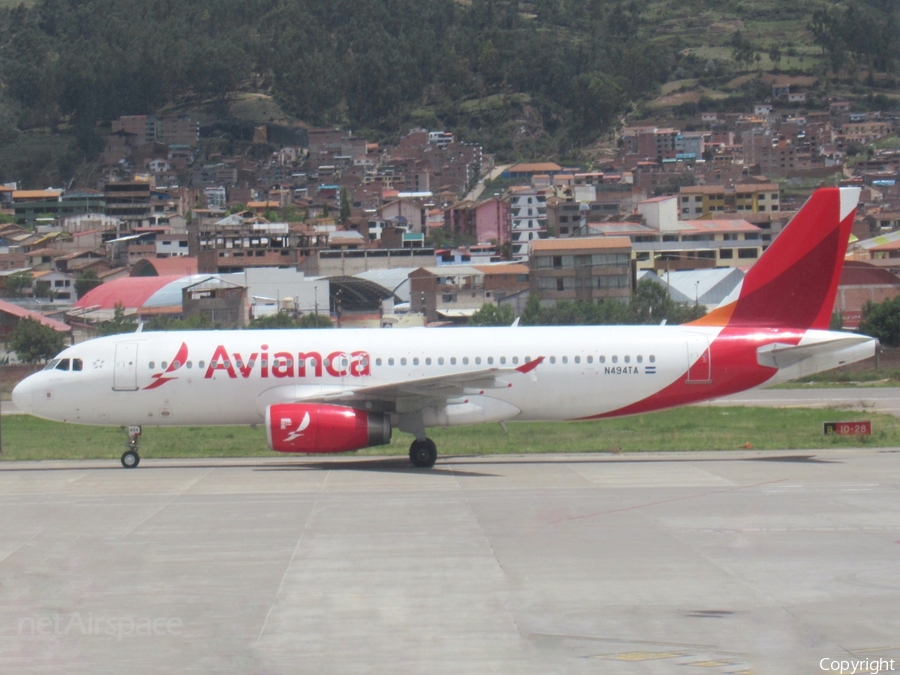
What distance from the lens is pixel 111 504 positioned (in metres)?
20.0

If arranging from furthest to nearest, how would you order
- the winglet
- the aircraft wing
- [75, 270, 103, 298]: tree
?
[75, 270, 103, 298]: tree → the winglet → the aircraft wing

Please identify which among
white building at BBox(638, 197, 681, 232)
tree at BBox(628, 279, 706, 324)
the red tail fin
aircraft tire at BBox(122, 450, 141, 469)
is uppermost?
white building at BBox(638, 197, 681, 232)

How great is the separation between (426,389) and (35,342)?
4267cm

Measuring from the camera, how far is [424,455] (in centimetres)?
2511

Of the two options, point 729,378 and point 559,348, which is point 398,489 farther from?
point 729,378

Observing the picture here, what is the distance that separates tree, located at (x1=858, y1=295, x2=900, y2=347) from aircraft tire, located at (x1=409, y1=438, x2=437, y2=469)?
47.2m

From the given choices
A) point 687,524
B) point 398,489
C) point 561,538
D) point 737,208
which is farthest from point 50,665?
point 737,208

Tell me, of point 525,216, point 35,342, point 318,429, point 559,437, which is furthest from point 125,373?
point 525,216

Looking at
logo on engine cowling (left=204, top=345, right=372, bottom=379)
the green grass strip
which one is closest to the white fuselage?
logo on engine cowling (left=204, top=345, right=372, bottom=379)

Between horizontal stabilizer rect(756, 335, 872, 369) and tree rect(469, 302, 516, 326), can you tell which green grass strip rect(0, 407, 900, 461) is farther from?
tree rect(469, 302, 516, 326)

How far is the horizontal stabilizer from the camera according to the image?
2559 cm

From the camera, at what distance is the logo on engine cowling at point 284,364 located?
2559 centimetres

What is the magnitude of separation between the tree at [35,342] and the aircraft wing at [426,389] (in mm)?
39043

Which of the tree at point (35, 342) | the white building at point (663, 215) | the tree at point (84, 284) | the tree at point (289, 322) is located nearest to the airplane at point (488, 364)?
the tree at point (289, 322)
